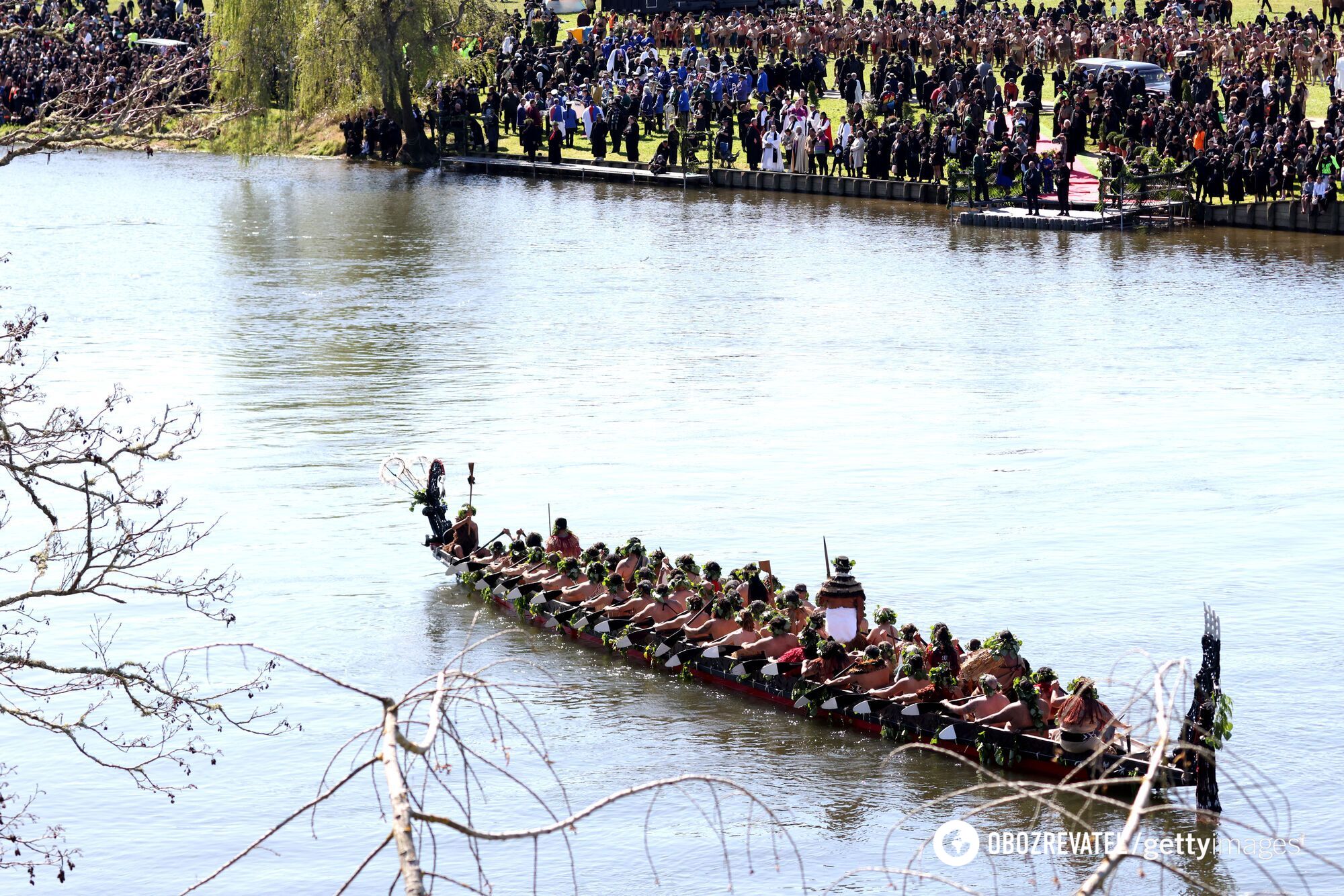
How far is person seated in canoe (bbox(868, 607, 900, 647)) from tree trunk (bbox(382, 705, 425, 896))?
46.8ft

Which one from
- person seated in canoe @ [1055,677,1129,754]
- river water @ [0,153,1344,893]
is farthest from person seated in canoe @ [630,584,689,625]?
person seated in canoe @ [1055,677,1129,754]

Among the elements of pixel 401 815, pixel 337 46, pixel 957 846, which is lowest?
pixel 957 846

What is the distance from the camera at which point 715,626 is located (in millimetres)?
22203

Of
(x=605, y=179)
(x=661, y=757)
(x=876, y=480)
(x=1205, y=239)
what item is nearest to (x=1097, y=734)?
(x=661, y=757)

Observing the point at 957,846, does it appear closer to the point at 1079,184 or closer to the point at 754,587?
the point at 754,587

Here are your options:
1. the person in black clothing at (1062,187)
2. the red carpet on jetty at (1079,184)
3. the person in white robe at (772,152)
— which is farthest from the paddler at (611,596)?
the person in white robe at (772,152)

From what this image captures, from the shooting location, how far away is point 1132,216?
48.8m

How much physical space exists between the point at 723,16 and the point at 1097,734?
54957 millimetres

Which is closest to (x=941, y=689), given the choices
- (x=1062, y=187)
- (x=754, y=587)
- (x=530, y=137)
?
(x=754, y=587)

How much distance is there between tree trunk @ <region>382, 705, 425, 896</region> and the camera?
653 cm

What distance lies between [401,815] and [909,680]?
13873 mm

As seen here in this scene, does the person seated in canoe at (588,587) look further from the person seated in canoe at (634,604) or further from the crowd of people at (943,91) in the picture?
the crowd of people at (943,91)

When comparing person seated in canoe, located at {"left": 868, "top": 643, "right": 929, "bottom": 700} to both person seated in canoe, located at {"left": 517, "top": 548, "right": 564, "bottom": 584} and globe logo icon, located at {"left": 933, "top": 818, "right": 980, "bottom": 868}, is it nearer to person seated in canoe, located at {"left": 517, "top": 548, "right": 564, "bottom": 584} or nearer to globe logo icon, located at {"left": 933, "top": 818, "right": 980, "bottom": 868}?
globe logo icon, located at {"left": 933, "top": 818, "right": 980, "bottom": 868}

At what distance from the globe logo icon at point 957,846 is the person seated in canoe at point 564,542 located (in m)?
8.52
